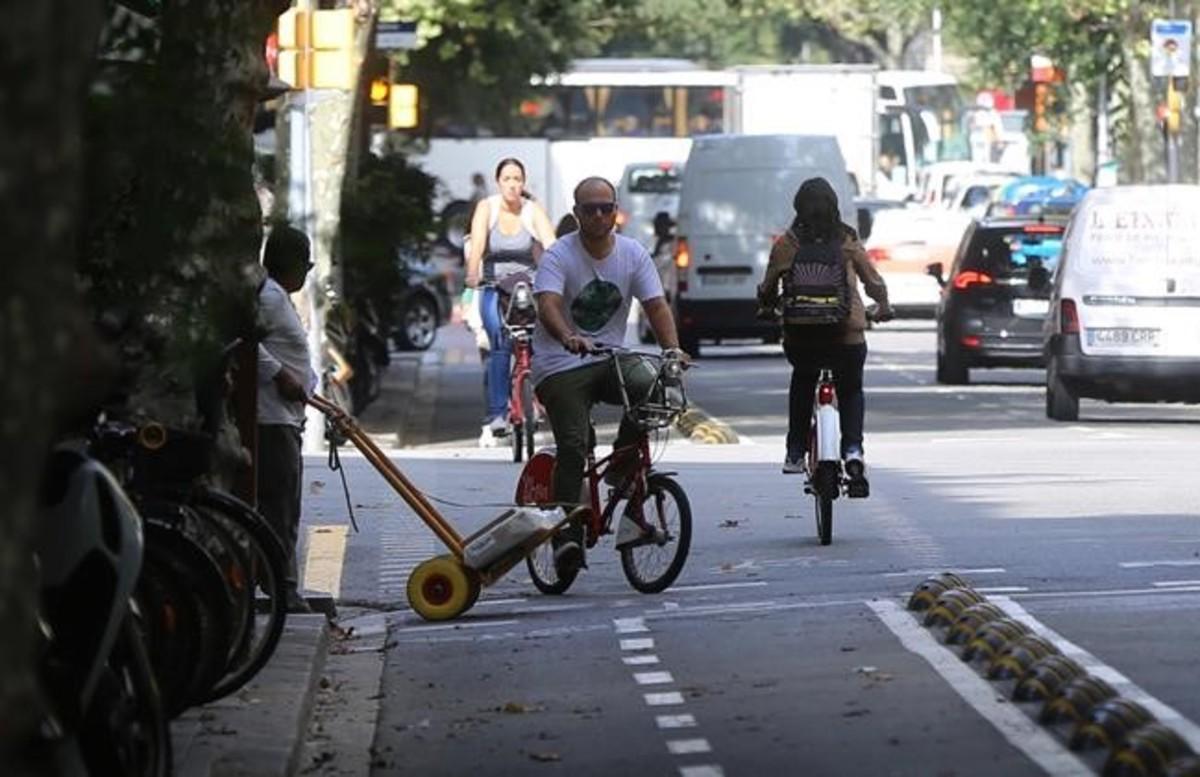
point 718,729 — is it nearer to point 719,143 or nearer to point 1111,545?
point 1111,545

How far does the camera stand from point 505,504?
19.3m

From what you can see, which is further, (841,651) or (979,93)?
(979,93)

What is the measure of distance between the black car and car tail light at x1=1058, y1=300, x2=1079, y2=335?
5233 millimetres

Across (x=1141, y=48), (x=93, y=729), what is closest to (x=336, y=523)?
(x=93, y=729)

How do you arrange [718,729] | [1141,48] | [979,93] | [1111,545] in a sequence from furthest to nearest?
[979,93], [1141,48], [1111,545], [718,729]

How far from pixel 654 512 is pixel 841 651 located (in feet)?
8.02

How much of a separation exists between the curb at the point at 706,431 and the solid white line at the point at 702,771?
16094 millimetres

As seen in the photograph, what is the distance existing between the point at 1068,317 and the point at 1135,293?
1.78ft

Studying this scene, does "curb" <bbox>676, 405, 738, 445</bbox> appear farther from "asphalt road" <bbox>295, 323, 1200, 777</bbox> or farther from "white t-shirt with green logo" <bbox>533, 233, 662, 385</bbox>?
"white t-shirt with green logo" <bbox>533, 233, 662, 385</bbox>

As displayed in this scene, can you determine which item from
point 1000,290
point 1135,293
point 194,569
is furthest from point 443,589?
point 1000,290

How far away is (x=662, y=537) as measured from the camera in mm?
14555

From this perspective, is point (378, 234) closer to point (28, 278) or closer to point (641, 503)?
point (28, 278)

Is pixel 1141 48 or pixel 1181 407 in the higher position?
pixel 1141 48

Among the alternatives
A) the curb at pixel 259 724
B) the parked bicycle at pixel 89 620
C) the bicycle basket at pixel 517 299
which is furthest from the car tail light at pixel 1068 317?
the parked bicycle at pixel 89 620
